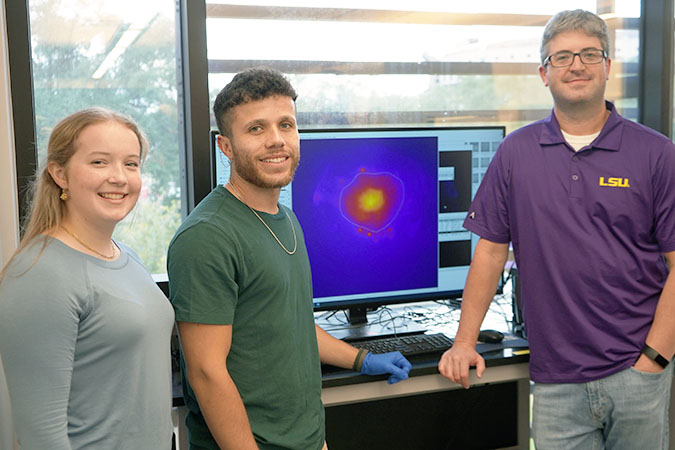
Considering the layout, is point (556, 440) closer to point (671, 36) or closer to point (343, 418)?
point (343, 418)

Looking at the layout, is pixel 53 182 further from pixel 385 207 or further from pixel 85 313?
pixel 385 207

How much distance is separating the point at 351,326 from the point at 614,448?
0.89 meters

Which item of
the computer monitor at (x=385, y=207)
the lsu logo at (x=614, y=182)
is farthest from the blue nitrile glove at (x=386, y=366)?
the lsu logo at (x=614, y=182)

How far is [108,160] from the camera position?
1.26m

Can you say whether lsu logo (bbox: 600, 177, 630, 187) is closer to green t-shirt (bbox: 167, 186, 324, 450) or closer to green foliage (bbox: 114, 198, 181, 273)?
green t-shirt (bbox: 167, 186, 324, 450)

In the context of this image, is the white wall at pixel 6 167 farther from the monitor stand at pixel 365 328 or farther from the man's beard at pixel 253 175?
the monitor stand at pixel 365 328

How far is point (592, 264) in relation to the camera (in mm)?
1786

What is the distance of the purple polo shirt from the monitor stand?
46 centimetres

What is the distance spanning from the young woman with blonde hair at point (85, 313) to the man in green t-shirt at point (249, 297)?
0.09 m

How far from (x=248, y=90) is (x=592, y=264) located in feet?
3.52

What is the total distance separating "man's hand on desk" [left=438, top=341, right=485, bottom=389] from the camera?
1855mm

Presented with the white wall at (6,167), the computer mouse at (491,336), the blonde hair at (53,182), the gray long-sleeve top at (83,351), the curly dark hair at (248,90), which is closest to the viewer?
the gray long-sleeve top at (83,351)

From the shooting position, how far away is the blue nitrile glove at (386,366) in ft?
5.90

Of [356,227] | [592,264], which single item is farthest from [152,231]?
[592,264]
